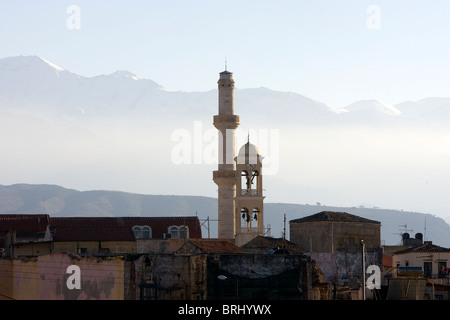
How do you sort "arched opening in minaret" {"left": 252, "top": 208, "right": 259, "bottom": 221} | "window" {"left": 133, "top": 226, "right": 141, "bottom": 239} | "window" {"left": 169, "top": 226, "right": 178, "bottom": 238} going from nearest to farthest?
"window" {"left": 133, "top": 226, "right": 141, "bottom": 239} → "window" {"left": 169, "top": 226, "right": 178, "bottom": 238} → "arched opening in minaret" {"left": 252, "top": 208, "right": 259, "bottom": 221}

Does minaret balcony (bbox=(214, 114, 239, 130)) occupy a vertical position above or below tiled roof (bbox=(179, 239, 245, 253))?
above

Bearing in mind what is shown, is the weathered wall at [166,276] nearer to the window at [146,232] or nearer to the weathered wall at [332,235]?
the weathered wall at [332,235]

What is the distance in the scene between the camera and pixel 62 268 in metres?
67.4

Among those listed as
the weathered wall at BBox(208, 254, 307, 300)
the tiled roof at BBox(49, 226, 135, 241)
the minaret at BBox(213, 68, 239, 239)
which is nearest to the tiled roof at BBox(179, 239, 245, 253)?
the weathered wall at BBox(208, 254, 307, 300)

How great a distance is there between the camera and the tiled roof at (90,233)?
98375 millimetres

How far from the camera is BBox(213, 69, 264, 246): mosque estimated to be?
360 feet

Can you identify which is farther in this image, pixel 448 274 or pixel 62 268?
pixel 448 274

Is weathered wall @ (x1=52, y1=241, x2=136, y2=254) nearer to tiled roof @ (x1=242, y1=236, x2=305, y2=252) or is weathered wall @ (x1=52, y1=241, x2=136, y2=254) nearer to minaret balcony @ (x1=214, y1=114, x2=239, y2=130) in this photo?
tiled roof @ (x1=242, y1=236, x2=305, y2=252)

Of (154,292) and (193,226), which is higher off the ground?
(193,226)
